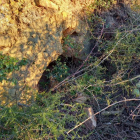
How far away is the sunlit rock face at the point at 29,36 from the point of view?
2775mm

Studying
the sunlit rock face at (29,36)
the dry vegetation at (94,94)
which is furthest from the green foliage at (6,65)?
the dry vegetation at (94,94)

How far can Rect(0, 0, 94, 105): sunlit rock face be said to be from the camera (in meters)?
2.78

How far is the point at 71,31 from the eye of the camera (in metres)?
4.03

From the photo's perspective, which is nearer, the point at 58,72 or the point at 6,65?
the point at 6,65

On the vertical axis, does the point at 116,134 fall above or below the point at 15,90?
below

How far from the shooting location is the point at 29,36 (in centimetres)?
305

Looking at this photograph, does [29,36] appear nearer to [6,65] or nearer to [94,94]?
[6,65]

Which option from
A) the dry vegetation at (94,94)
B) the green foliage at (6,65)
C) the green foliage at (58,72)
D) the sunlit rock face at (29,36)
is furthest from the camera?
the green foliage at (58,72)

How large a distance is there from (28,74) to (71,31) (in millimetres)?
1468

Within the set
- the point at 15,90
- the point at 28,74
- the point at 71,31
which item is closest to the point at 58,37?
the point at 71,31

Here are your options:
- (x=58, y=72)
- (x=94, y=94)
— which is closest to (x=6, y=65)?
(x=58, y=72)

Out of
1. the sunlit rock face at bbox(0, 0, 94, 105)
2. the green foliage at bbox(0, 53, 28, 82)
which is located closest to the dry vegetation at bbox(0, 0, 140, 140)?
the sunlit rock face at bbox(0, 0, 94, 105)

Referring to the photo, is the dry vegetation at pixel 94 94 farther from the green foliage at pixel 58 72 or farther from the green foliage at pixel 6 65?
the green foliage at pixel 6 65

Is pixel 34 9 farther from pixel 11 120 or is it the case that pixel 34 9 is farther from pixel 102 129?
pixel 102 129
